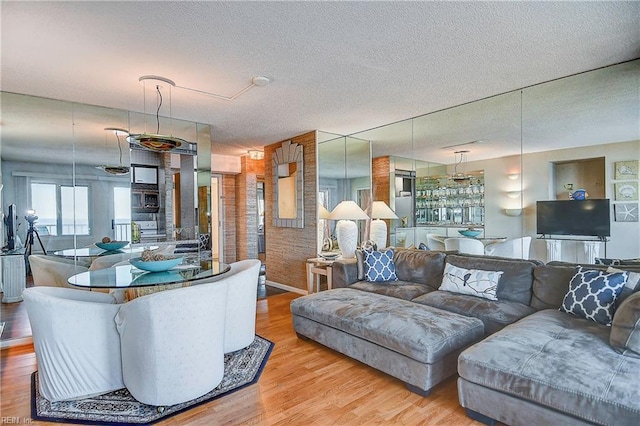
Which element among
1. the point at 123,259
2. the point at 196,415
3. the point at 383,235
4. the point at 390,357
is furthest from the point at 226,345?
the point at 383,235

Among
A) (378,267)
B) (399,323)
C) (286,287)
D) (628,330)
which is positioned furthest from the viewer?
(286,287)

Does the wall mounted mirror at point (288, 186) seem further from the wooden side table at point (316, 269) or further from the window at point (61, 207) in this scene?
the window at point (61, 207)

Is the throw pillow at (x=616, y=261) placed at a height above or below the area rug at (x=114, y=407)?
above

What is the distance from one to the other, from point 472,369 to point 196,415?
67.1 inches

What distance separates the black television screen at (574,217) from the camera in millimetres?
3098

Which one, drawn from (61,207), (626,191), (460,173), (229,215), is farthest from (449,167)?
(229,215)

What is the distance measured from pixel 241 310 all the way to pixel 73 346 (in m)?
1.20

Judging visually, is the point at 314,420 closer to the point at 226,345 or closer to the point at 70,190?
the point at 226,345

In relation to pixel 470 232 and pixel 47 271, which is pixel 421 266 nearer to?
pixel 470 232

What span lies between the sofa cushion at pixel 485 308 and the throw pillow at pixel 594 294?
32cm

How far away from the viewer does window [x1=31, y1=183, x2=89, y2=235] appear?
3.54m

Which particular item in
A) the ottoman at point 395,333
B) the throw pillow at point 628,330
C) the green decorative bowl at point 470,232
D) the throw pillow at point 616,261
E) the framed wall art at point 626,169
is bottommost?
the ottoman at point 395,333

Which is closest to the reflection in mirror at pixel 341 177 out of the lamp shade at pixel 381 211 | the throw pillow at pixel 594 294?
the lamp shade at pixel 381 211

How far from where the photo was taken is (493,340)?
2.10 meters
